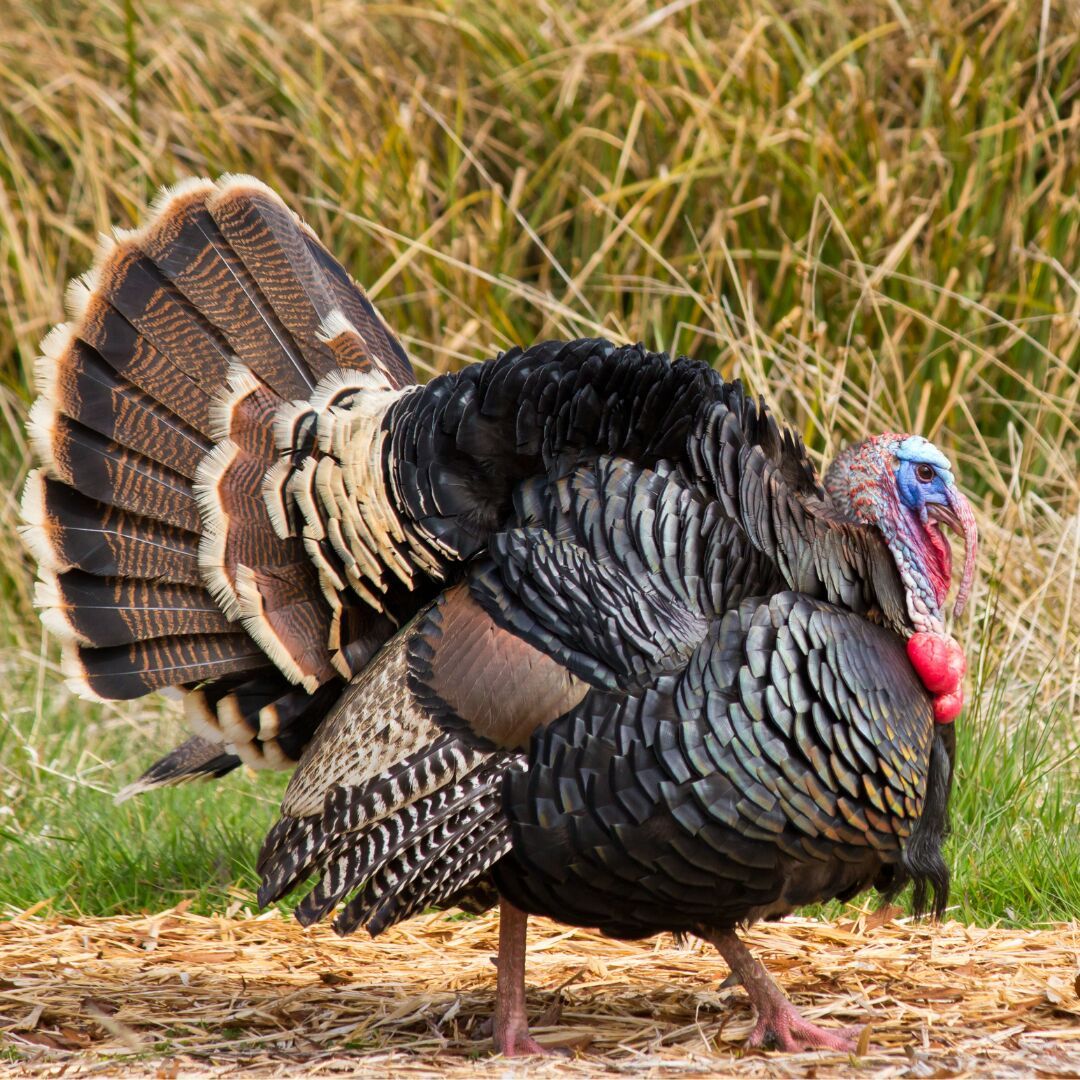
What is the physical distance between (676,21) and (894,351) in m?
2.28

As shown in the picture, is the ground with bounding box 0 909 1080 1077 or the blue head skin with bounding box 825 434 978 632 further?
the blue head skin with bounding box 825 434 978 632

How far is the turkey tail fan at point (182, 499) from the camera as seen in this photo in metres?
3.60

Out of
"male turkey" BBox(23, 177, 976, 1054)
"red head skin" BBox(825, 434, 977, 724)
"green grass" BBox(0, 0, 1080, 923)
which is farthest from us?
"green grass" BBox(0, 0, 1080, 923)

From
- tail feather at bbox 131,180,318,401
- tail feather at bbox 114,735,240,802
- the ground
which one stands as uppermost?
tail feather at bbox 131,180,318,401

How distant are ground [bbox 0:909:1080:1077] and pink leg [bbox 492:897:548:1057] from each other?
66 mm

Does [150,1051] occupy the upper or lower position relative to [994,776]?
lower

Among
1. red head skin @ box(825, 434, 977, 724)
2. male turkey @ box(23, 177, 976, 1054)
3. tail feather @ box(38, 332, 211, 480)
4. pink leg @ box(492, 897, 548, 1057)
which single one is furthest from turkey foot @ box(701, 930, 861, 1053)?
tail feather @ box(38, 332, 211, 480)

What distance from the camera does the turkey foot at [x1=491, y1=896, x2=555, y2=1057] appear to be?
135 inches

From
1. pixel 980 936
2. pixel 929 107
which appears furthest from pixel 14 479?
pixel 980 936

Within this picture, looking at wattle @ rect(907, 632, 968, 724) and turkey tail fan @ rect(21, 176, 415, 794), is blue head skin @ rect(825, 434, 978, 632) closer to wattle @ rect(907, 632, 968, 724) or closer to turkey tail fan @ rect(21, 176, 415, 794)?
wattle @ rect(907, 632, 968, 724)

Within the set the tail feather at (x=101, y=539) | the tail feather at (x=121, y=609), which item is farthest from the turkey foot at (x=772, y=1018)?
the tail feather at (x=101, y=539)

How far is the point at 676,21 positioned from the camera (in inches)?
289

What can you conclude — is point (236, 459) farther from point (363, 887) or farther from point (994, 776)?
point (994, 776)

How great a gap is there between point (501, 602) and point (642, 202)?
139 inches
